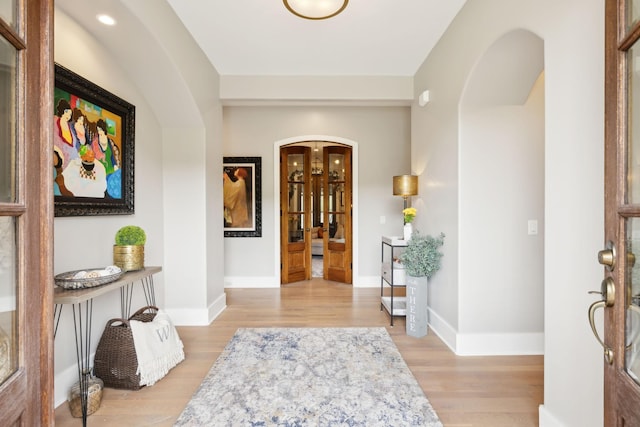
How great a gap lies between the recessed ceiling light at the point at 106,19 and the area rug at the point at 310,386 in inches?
105

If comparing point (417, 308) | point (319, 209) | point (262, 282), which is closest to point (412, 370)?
point (417, 308)

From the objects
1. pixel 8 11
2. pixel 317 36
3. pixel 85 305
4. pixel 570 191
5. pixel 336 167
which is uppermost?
pixel 317 36

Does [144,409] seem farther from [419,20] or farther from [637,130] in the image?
[419,20]

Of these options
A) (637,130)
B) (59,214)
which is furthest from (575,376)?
(59,214)

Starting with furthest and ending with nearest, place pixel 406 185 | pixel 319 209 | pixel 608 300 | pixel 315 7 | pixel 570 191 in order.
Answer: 1. pixel 319 209
2. pixel 406 185
3. pixel 315 7
4. pixel 570 191
5. pixel 608 300

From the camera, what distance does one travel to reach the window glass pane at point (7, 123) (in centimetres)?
86

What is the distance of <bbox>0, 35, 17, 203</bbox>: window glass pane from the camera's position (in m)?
0.86

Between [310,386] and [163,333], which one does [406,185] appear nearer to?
[310,386]

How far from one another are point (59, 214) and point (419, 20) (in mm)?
3207

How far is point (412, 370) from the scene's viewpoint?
245 centimetres

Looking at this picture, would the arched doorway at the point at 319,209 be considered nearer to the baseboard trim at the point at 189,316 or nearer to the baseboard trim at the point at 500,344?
the baseboard trim at the point at 189,316

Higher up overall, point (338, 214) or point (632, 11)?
point (632, 11)

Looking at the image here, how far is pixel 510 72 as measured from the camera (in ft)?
7.89

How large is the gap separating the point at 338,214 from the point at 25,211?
15.4 feet
